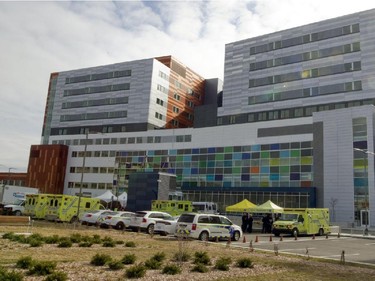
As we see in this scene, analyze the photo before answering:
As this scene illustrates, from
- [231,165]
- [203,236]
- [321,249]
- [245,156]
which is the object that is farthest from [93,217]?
[231,165]

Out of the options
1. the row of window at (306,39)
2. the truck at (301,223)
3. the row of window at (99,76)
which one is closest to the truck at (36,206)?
the truck at (301,223)

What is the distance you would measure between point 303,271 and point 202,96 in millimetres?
89991

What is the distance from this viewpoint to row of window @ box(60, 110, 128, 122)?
8639cm

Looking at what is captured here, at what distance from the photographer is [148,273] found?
12.2 meters

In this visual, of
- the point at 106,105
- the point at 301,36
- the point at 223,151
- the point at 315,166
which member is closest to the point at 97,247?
the point at 315,166

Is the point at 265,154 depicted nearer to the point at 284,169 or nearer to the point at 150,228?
the point at 284,169

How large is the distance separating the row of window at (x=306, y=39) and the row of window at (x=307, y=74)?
581cm

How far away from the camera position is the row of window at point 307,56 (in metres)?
66.5

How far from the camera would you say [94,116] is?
90125mm

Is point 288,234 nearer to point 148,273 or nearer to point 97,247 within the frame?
point 97,247

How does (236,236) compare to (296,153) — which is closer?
(236,236)

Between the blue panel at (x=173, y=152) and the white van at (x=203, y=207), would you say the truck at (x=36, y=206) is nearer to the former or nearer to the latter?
the white van at (x=203, y=207)

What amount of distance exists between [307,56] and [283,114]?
11.4 m

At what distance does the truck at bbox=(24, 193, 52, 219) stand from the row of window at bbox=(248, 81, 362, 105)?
1855 inches
